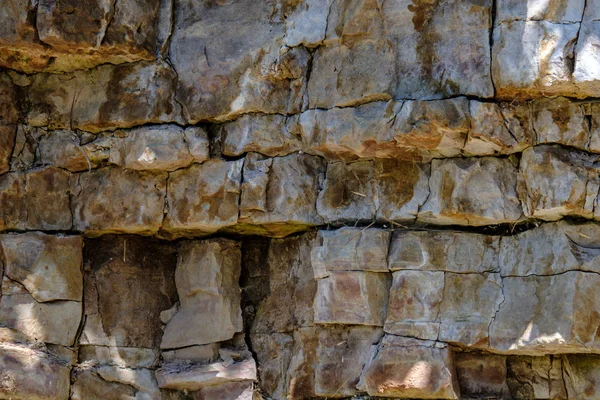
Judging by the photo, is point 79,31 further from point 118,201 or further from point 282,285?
point 282,285

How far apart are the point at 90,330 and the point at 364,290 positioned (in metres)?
1.67

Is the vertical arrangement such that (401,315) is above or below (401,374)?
above

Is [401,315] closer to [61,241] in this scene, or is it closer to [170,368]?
[170,368]

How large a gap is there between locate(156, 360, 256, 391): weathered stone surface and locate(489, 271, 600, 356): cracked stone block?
1.40 m

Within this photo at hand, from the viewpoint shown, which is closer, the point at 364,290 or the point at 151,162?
the point at 364,290

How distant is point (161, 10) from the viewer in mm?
4934

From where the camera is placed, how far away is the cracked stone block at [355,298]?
→ 4461 millimetres

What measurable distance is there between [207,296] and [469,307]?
1.53m

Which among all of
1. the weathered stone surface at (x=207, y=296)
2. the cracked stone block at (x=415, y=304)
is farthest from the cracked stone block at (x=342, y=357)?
the weathered stone surface at (x=207, y=296)

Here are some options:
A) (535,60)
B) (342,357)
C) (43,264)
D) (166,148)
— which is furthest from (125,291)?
(535,60)

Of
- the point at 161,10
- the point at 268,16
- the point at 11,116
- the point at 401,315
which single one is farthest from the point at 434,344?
the point at 11,116

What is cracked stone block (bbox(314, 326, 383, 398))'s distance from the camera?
4.49 meters

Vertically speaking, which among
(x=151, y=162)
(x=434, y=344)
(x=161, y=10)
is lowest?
(x=434, y=344)

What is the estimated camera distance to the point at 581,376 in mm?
4191
